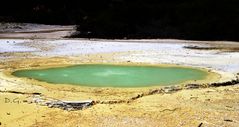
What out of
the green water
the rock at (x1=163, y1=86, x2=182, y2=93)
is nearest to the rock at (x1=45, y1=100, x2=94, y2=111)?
the rock at (x1=163, y1=86, x2=182, y2=93)

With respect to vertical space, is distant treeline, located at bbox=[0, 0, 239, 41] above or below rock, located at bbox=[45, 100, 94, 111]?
above

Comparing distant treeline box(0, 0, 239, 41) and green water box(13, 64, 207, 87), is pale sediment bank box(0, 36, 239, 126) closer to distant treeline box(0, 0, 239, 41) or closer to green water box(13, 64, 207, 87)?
green water box(13, 64, 207, 87)

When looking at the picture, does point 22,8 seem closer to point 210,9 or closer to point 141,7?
point 141,7

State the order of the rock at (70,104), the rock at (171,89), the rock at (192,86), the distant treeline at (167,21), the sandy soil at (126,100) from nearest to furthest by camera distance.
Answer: the sandy soil at (126,100), the rock at (70,104), the rock at (171,89), the rock at (192,86), the distant treeline at (167,21)

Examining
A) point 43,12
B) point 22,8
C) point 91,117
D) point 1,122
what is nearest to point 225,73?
point 91,117

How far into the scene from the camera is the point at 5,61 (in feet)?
51.1

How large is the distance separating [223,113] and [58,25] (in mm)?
27338

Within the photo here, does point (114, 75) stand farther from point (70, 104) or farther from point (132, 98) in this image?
point (70, 104)

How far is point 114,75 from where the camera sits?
12898 millimetres

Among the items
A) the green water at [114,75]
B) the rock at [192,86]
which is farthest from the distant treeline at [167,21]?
the rock at [192,86]

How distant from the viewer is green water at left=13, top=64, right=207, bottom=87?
11.8 metres

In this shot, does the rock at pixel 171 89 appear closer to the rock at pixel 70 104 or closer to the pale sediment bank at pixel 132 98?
the pale sediment bank at pixel 132 98

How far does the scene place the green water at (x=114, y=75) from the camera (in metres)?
11.8

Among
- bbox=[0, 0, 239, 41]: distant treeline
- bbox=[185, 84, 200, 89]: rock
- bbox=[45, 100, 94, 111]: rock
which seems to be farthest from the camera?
bbox=[0, 0, 239, 41]: distant treeline
